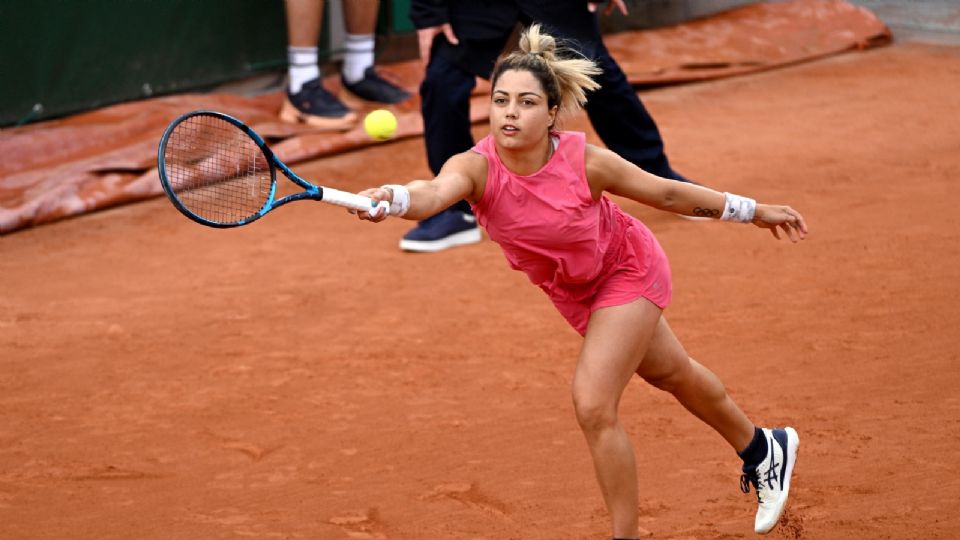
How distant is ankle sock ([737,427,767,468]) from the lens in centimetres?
421

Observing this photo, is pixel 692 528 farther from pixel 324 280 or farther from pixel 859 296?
pixel 324 280

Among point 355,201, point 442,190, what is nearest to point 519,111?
point 442,190

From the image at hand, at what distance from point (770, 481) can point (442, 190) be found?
4.35ft

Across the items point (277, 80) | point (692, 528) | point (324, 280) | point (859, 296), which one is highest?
point (692, 528)

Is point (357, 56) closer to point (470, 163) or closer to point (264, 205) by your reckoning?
point (470, 163)

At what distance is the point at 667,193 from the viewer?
3.96 m

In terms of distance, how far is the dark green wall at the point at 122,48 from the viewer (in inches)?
332

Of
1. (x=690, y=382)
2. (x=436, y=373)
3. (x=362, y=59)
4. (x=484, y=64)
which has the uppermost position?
(x=690, y=382)

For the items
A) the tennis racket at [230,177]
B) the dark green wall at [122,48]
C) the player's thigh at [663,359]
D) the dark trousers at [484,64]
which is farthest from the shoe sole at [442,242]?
the player's thigh at [663,359]

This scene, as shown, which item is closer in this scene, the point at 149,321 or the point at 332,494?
the point at 332,494

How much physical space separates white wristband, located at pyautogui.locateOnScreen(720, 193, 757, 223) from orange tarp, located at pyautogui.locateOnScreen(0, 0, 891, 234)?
15.4 ft

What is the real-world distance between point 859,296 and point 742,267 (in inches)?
24.9

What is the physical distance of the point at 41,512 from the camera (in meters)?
4.41

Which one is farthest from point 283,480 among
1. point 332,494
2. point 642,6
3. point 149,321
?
point 642,6
